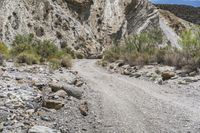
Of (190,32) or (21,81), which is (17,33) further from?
(21,81)

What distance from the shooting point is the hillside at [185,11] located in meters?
81.9

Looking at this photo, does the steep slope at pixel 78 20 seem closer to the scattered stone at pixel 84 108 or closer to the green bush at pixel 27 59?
the green bush at pixel 27 59

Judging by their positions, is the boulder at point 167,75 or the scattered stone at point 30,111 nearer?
the scattered stone at point 30,111

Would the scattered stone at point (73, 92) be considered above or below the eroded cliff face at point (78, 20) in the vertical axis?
below

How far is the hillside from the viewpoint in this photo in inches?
3223

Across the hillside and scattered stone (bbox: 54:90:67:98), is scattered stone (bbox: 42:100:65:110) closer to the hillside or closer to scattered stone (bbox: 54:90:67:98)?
scattered stone (bbox: 54:90:67:98)

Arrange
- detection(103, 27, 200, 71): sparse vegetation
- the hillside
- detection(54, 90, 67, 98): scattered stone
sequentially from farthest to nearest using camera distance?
the hillside < detection(103, 27, 200, 71): sparse vegetation < detection(54, 90, 67, 98): scattered stone

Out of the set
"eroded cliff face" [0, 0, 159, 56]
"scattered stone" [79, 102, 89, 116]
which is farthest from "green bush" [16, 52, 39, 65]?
"eroded cliff face" [0, 0, 159, 56]

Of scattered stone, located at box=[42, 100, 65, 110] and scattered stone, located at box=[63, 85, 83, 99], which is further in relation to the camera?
scattered stone, located at box=[63, 85, 83, 99]

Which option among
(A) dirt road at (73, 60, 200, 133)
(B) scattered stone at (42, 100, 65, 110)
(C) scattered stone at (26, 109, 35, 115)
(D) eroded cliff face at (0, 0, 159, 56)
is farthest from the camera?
(D) eroded cliff face at (0, 0, 159, 56)

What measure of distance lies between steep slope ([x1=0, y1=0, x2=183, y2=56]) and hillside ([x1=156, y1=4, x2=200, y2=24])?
26868 mm

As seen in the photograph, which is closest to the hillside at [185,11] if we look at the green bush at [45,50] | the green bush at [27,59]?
the green bush at [45,50]

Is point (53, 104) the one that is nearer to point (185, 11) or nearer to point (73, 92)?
point (73, 92)

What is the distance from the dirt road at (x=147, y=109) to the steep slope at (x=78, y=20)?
2225cm
